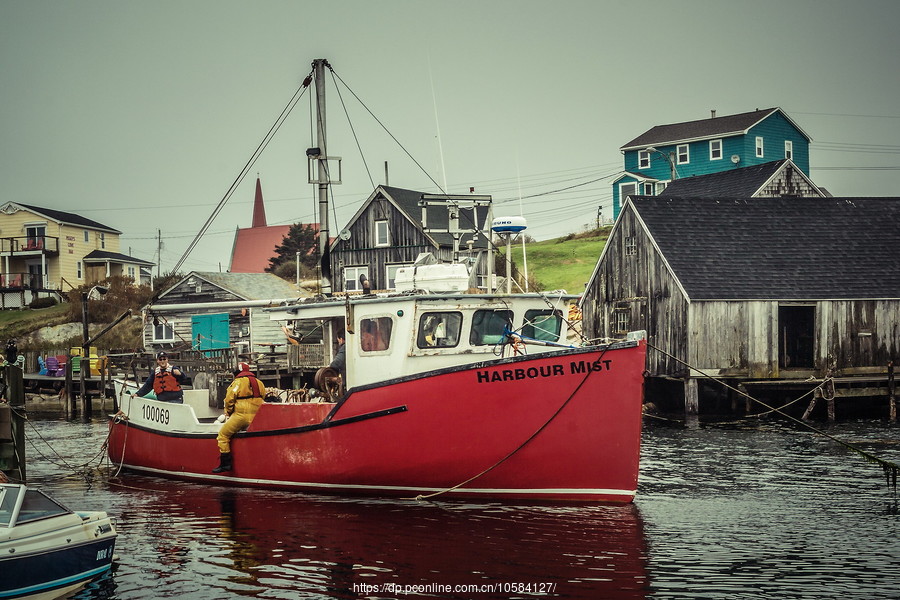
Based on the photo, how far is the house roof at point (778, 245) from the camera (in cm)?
3183

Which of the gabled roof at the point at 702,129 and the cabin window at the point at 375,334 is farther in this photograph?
the gabled roof at the point at 702,129

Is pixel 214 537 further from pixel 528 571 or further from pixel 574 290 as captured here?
pixel 574 290

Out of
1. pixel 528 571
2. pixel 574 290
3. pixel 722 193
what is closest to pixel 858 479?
pixel 528 571

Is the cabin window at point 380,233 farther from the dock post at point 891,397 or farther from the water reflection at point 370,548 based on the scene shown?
the water reflection at point 370,548

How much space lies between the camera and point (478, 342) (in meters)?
15.7

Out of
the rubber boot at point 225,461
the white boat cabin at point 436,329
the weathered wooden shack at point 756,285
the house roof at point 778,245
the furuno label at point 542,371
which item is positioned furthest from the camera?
the house roof at point 778,245

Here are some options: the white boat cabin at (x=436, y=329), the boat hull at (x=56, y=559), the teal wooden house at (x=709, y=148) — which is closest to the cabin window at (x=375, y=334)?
the white boat cabin at (x=436, y=329)

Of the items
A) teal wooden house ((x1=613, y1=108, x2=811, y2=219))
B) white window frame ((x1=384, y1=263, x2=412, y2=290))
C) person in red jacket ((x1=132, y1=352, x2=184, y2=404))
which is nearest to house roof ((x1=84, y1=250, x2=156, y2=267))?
white window frame ((x1=384, y1=263, x2=412, y2=290))

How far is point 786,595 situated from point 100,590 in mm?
7929

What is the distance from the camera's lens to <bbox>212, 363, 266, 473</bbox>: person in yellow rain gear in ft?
53.9

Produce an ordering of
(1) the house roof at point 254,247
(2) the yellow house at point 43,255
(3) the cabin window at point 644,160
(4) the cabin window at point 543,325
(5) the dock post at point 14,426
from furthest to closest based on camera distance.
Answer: (1) the house roof at point 254,247 → (2) the yellow house at point 43,255 → (3) the cabin window at point 644,160 → (4) the cabin window at point 543,325 → (5) the dock post at point 14,426

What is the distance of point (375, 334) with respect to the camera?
15.8 meters

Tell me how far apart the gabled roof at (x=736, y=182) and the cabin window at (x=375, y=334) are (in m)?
33.0

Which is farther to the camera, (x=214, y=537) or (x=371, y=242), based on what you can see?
(x=371, y=242)
